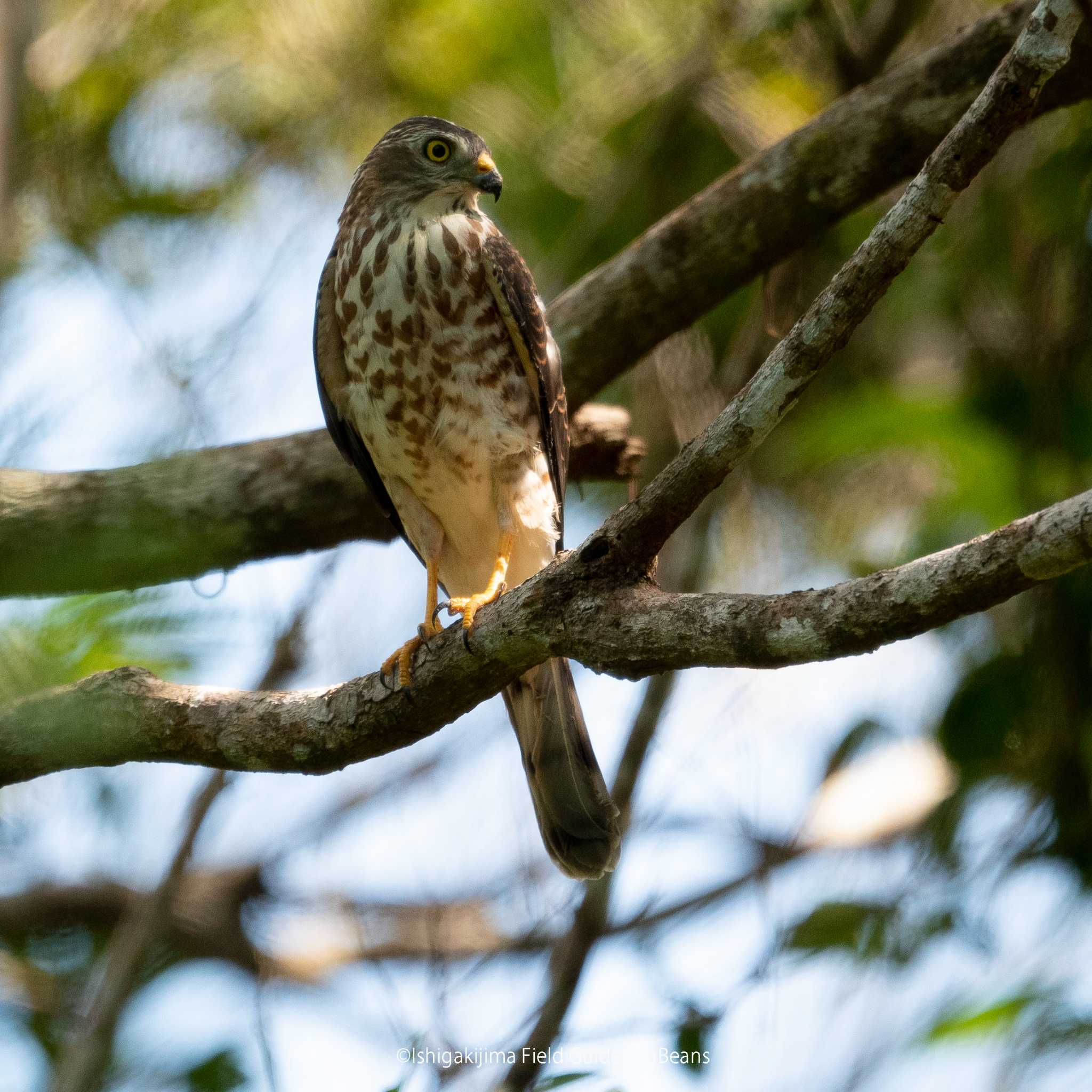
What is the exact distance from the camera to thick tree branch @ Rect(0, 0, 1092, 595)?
15.0ft

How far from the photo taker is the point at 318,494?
16.5 ft

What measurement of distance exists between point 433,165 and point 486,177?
0.23 m

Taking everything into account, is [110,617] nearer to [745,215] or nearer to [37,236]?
[745,215]

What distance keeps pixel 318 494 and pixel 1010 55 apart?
3210mm

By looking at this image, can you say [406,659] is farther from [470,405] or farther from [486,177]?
[486,177]

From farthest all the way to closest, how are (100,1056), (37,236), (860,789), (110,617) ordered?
(860,789)
(37,236)
(100,1056)
(110,617)

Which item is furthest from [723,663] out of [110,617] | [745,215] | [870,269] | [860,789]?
[860,789]

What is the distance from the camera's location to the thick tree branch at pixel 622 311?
15.0 feet

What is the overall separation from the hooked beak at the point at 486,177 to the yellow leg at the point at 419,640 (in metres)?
1.39

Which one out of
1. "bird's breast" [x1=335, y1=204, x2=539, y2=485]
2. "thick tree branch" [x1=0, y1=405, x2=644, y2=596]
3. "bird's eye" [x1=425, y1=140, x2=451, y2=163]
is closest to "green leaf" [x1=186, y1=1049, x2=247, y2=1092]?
"thick tree branch" [x1=0, y1=405, x2=644, y2=596]

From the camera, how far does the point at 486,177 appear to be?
4734 mm

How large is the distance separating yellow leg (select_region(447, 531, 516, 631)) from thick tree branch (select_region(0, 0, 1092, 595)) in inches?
33.8

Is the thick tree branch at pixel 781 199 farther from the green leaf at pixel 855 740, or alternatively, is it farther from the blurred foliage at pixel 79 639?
the blurred foliage at pixel 79 639

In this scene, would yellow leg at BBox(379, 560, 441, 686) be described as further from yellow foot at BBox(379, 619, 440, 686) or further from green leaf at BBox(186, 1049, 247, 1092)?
green leaf at BBox(186, 1049, 247, 1092)
